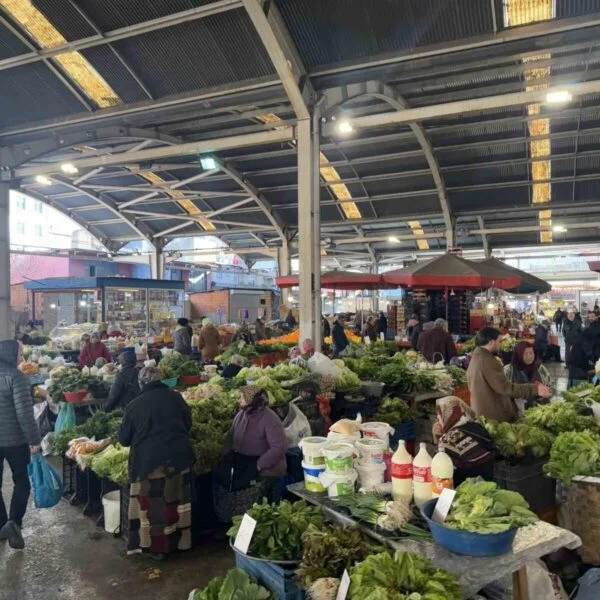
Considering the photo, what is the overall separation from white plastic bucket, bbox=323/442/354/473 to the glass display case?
1321 cm

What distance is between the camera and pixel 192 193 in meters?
18.6

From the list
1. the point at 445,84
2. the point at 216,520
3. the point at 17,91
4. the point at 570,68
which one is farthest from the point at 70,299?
the point at 570,68

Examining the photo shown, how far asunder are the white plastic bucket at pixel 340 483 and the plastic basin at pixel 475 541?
25.0 inches

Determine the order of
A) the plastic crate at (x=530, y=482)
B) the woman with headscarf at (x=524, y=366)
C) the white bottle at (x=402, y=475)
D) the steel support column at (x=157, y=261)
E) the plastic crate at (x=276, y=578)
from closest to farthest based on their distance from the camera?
the plastic crate at (x=276, y=578)
the white bottle at (x=402, y=475)
the plastic crate at (x=530, y=482)
the woman with headscarf at (x=524, y=366)
the steel support column at (x=157, y=261)

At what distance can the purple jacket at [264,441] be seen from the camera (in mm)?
4137

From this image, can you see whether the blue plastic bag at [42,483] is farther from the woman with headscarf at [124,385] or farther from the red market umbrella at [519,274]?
the red market umbrella at [519,274]

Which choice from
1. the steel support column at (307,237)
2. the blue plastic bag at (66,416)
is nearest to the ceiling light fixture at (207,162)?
the steel support column at (307,237)

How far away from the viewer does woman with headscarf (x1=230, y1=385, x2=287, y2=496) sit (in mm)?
4148

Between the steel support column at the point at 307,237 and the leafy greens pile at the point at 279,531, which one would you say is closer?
the leafy greens pile at the point at 279,531

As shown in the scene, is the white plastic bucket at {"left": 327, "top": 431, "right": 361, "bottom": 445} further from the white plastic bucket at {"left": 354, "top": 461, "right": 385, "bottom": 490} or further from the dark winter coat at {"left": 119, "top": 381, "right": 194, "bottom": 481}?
the dark winter coat at {"left": 119, "top": 381, "right": 194, "bottom": 481}

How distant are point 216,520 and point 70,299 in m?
14.3

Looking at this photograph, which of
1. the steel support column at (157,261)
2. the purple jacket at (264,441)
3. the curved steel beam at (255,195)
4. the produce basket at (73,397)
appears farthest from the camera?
the steel support column at (157,261)

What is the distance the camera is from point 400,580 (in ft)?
6.29

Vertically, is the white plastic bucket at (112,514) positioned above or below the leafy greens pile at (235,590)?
below
